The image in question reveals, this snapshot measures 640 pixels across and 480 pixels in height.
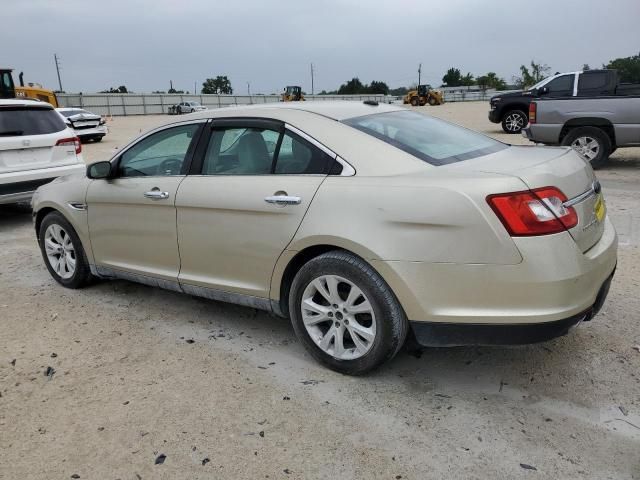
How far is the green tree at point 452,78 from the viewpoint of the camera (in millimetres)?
101125

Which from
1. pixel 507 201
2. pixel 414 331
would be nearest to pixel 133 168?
pixel 414 331

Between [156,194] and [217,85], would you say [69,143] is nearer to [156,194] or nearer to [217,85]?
[156,194]

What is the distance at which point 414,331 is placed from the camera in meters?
2.93

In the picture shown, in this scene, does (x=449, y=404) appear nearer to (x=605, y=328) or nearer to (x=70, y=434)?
(x=605, y=328)

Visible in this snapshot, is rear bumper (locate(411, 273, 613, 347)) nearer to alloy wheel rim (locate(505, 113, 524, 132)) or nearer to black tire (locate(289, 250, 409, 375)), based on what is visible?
black tire (locate(289, 250, 409, 375))

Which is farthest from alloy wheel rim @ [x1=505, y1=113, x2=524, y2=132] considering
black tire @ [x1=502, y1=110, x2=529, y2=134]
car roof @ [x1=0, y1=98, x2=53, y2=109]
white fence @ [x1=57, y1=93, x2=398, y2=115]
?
white fence @ [x1=57, y1=93, x2=398, y2=115]

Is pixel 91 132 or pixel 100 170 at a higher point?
pixel 100 170

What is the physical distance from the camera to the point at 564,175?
9.50 feet

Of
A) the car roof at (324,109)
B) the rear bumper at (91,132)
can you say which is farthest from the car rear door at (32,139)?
the rear bumper at (91,132)

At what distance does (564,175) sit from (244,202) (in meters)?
1.81

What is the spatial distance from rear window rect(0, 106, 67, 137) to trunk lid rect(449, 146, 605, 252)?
21.2 ft

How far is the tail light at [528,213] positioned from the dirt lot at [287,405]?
95cm

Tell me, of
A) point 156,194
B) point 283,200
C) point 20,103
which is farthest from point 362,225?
point 20,103

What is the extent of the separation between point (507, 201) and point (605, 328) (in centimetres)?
169
